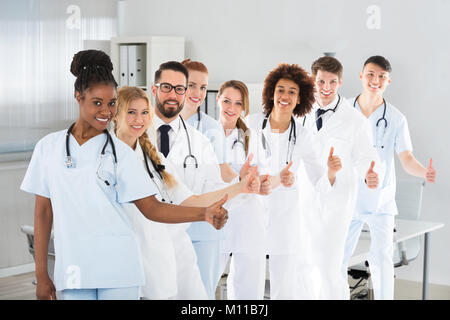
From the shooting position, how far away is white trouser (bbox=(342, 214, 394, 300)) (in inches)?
98.7

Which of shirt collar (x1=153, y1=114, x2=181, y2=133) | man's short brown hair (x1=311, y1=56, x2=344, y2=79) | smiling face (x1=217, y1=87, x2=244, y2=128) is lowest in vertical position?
shirt collar (x1=153, y1=114, x2=181, y2=133)

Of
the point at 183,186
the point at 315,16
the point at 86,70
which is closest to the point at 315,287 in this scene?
the point at 183,186

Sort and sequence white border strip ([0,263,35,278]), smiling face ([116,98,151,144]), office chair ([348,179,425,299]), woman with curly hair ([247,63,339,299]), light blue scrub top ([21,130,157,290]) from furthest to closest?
white border strip ([0,263,35,278]) → office chair ([348,179,425,299]) → woman with curly hair ([247,63,339,299]) → smiling face ([116,98,151,144]) → light blue scrub top ([21,130,157,290])

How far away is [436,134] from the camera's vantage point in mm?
2418

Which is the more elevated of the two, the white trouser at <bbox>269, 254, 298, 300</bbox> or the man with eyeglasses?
the man with eyeglasses

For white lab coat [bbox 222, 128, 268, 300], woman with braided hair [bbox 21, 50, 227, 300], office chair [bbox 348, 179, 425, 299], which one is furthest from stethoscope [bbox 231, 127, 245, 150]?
office chair [bbox 348, 179, 425, 299]

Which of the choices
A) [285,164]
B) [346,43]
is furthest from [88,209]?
[346,43]

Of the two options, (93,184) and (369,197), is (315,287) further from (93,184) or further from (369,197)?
(93,184)

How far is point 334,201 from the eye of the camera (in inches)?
95.8

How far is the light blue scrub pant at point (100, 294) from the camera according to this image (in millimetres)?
1998

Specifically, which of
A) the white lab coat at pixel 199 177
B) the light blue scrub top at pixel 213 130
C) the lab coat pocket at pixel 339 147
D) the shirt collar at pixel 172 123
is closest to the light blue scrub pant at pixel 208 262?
the white lab coat at pixel 199 177

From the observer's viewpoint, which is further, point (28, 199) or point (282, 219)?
point (28, 199)

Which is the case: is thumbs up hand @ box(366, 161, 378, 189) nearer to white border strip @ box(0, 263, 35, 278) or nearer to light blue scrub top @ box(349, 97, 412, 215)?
light blue scrub top @ box(349, 97, 412, 215)

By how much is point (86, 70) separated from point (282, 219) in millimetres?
886
